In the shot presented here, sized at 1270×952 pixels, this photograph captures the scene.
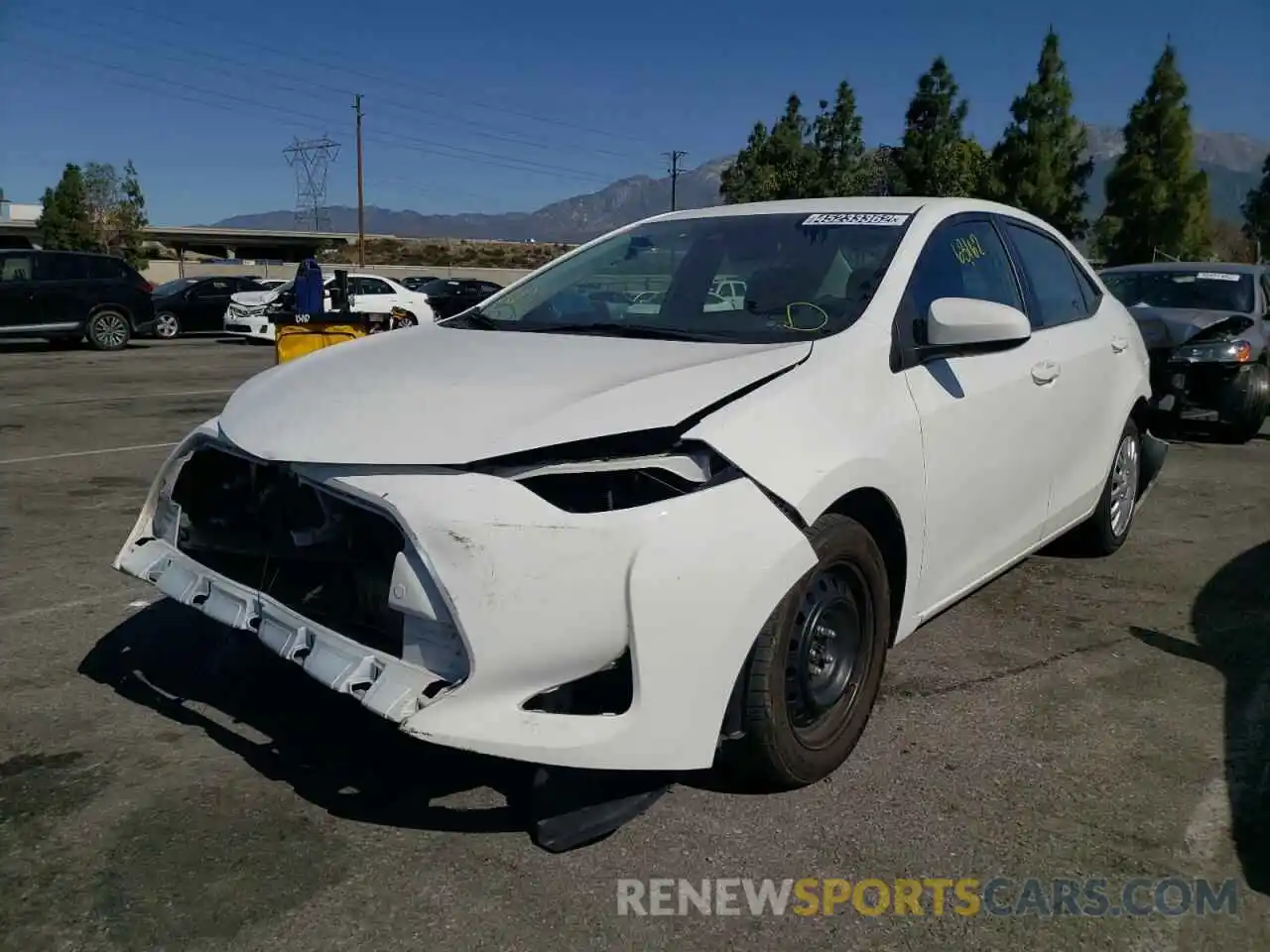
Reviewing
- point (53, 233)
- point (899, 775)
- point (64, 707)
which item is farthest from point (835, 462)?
point (53, 233)

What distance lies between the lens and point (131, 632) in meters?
4.23

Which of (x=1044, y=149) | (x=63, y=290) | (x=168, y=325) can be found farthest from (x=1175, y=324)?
(x=1044, y=149)

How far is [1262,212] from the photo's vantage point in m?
44.3

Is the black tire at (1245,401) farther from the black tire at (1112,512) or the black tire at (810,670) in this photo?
the black tire at (810,670)

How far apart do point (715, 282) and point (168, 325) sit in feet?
72.7

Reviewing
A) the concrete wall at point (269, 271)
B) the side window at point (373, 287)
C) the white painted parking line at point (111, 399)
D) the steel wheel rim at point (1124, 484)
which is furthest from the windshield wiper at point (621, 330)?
the concrete wall at point (269, 271)

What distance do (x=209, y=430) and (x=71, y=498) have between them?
4.04m

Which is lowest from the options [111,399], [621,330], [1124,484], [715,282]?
[111,399]

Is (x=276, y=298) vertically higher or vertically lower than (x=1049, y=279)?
lower

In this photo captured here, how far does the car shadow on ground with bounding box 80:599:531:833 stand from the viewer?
295 centimetres

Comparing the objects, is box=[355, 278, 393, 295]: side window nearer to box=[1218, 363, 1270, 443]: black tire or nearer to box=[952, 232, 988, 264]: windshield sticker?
box=[1218, 363, 1270, 443]: black tire

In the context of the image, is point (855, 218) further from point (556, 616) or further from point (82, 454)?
A: point (82, 454)

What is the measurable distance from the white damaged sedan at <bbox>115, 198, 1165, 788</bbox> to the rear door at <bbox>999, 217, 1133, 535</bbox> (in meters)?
0.27

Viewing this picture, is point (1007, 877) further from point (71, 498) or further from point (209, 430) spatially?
point (71, 498)
